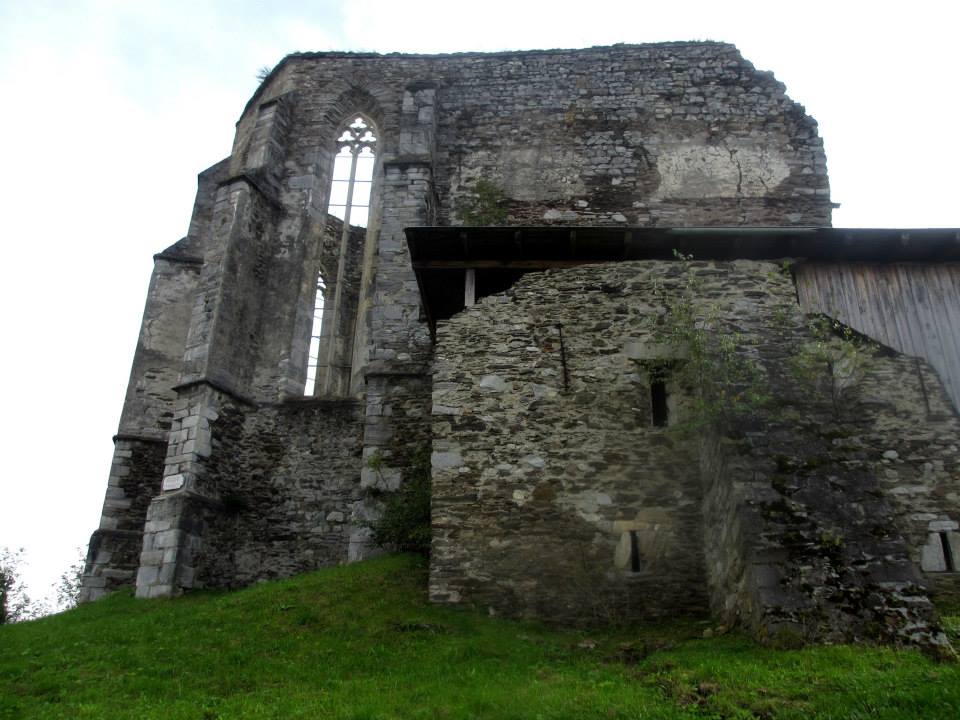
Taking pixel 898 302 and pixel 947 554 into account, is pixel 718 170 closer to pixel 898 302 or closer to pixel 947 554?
pixel 898 302

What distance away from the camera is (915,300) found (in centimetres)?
1085

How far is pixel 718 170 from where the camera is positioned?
1664 cm

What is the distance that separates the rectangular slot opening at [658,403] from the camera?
9469mm

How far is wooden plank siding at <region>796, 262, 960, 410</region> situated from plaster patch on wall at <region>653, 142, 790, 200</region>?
5581 mm

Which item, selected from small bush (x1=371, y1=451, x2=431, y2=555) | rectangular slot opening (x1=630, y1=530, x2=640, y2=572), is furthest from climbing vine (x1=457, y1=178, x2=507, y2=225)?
rectangular slot opening (x1=630, y1=530, x2=640, y2=572)

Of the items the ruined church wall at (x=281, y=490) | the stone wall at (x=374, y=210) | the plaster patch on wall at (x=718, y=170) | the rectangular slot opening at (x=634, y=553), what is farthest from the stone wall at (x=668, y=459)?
the plaster patch on wall at (x=718, y=170)

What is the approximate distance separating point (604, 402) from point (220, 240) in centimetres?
912

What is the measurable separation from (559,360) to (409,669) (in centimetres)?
384

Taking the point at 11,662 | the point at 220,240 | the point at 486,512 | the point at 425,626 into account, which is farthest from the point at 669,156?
the point at 11,662

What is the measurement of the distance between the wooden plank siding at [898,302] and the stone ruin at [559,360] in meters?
0.03

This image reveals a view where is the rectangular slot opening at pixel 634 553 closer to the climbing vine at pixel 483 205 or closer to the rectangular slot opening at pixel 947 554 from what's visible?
the rectangular slot opening at pixel 947 554

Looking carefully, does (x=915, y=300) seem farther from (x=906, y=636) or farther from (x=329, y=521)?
(x=329, y=521)

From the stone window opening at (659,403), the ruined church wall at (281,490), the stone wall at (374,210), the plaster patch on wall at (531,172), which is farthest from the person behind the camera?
the plaster patch on wall at (531,172)

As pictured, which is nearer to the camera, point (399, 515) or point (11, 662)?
point (11, 662)
